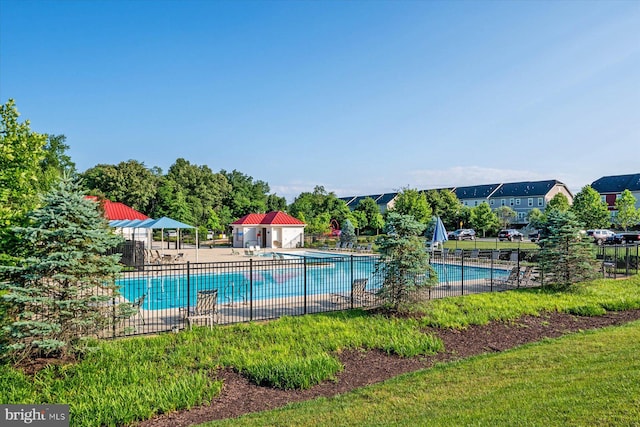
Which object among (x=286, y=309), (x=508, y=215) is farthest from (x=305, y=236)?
(x=508, y=215)

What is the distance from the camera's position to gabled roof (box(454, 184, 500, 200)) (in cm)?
7169

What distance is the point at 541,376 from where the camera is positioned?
5836 mm

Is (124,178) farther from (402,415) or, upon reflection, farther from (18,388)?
(402,415)

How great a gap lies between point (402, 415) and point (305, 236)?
36.6 meters

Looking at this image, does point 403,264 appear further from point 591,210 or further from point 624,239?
point 591,210

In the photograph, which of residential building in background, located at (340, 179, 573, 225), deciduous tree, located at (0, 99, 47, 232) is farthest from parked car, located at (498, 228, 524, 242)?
deciduous tree, located at (0, 99, 47, 232)

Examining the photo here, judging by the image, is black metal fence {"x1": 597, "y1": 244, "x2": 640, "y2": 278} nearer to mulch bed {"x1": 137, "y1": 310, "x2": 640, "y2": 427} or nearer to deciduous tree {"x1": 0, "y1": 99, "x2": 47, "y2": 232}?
mulch bed {"x1": 137, "y1": 310, "x2": 640, "y2": 427}

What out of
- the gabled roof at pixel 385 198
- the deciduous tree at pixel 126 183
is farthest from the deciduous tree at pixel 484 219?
the deciduous tree at pixel 126 183

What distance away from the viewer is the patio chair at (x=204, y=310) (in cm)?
866

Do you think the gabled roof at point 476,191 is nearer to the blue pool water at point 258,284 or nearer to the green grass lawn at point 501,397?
the blue pool water at point 258,284

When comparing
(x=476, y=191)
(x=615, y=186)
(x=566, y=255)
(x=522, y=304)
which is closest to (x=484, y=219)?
(x=476, y=191)

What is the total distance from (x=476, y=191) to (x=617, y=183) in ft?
71.0

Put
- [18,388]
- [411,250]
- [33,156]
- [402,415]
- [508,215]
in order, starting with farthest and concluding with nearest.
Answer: [508,215] < [411,250] < [33,156] < [18,388] < [402,415]

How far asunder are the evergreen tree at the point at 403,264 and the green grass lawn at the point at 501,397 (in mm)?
2665
